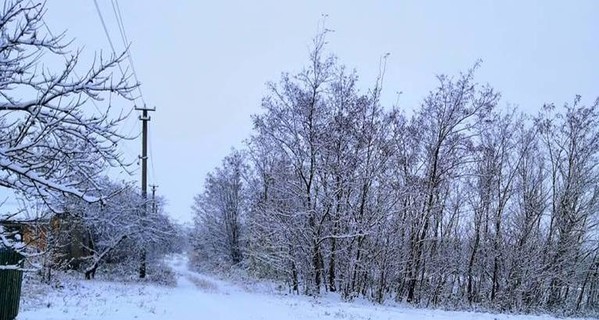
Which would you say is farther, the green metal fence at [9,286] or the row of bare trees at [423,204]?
the row of bare trees at [423,204]

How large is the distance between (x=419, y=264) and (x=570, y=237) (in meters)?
9.76

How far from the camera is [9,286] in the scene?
10375 millimetres

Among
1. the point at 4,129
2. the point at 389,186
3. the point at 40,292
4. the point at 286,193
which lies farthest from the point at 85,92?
the point at 389,186

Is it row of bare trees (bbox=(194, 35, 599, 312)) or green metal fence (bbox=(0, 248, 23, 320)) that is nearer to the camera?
green metal fence (bbox=(0, 248, 23, 320))

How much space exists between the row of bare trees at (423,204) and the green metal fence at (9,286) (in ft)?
41.7

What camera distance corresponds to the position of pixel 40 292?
16.5 meters

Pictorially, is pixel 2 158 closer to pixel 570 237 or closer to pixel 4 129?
pixel 4 129

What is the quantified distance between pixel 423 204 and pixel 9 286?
61.1 ft

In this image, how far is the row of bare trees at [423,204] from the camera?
883 inches

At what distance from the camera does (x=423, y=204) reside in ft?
79.2

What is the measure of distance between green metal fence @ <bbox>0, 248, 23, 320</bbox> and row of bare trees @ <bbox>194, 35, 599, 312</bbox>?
1271cm

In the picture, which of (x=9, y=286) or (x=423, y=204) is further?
(x=423, y=204)

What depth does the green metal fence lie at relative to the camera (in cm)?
992

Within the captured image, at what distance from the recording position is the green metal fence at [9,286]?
391 inches
